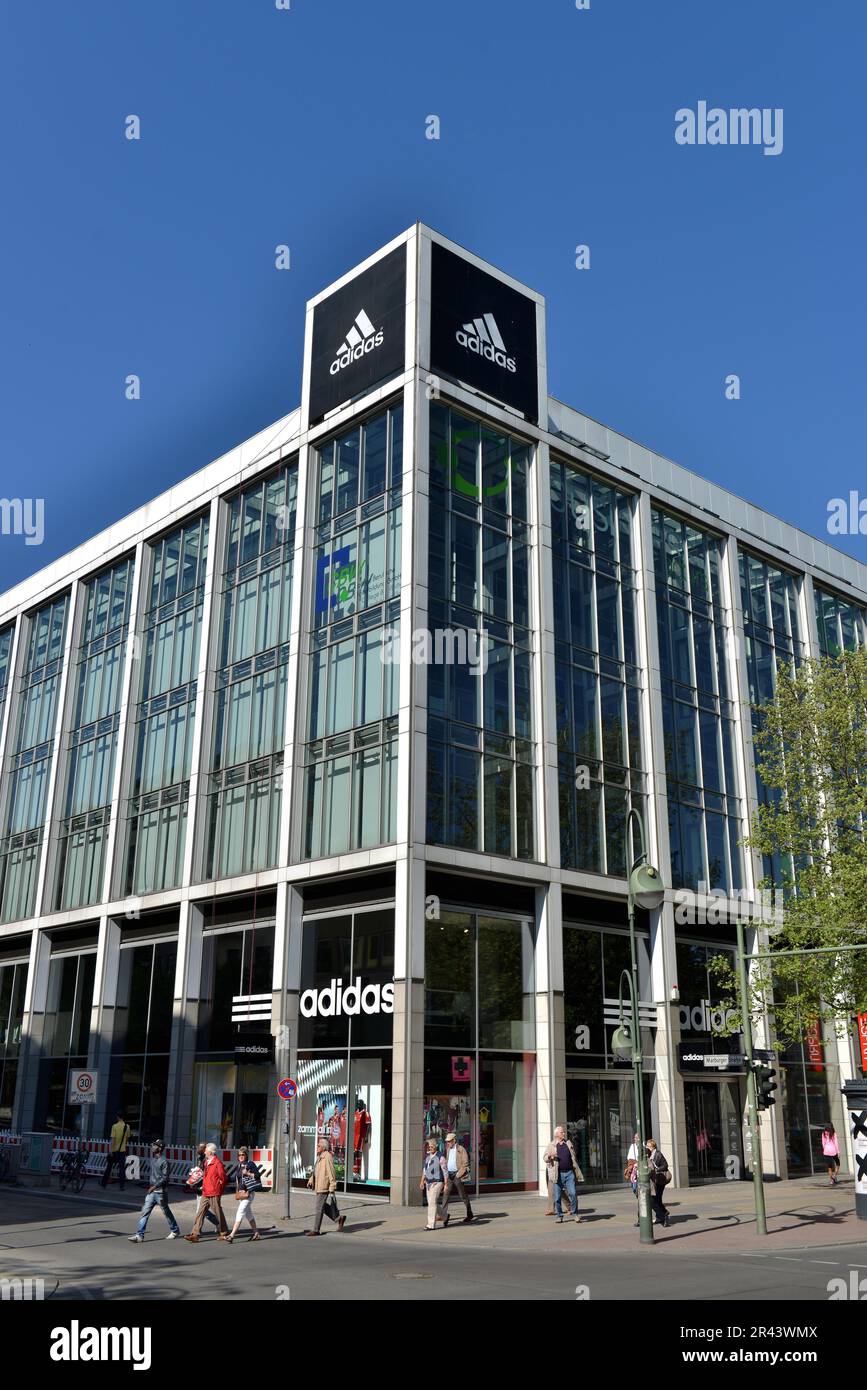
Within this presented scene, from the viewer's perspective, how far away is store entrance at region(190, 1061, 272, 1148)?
114ft

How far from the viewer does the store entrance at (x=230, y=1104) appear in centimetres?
3466

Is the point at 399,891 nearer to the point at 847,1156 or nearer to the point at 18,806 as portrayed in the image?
the point at 847,1156

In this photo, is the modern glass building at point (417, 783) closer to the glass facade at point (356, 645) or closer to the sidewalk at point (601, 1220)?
the glass facade at point (356, 645)

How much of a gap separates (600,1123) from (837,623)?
2635 centimetres

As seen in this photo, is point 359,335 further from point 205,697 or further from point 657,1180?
point 657,1180

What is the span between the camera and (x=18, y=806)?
52.0 meters

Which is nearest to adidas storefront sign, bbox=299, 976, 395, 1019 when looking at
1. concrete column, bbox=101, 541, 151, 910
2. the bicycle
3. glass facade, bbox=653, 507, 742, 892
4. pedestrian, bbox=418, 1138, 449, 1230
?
pedestrian, bbox=418, 1138, 449, 1230

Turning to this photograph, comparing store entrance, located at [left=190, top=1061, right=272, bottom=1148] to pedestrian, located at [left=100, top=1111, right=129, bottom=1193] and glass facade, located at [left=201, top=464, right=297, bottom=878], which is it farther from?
glass facade, located at [left=201, top=464, right=297, bottom=878]

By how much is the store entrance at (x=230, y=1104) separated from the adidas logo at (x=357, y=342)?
74.0 ft

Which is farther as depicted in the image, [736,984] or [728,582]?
[728,582]

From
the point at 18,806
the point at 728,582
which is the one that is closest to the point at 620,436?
the point at 728,582

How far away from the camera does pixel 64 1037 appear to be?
4469 cm

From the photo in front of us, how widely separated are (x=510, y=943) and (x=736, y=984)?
7.63 m

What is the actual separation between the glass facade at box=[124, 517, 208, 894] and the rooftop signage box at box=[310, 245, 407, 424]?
870 cm
